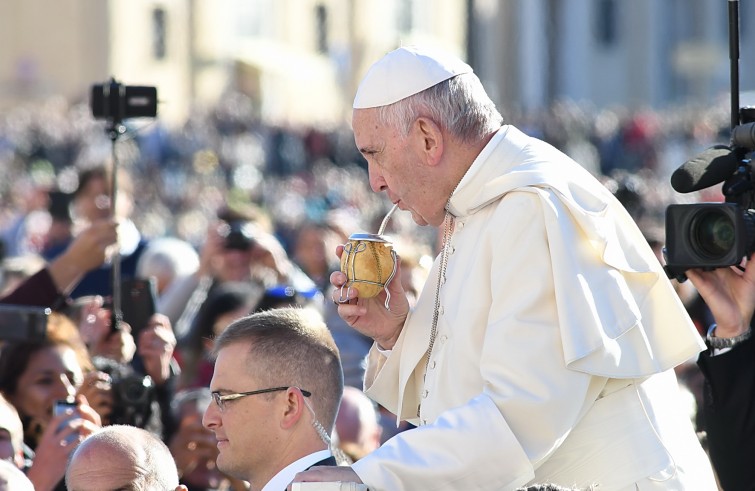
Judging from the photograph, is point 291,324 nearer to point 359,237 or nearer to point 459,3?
point 359,237

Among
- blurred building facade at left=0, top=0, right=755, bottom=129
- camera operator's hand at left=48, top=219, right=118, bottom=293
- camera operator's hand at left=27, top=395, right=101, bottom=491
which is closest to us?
camera operator's hand at left=27, top=395, right=101, bottom=491

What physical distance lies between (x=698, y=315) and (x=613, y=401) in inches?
125

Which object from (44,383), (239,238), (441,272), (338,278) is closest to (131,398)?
(44,383)

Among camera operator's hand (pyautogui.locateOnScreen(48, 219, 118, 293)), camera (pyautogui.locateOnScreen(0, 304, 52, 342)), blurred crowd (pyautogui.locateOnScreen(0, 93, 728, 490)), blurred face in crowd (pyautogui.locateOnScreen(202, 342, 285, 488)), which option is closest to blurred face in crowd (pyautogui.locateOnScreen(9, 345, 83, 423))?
blurred crowd (pyautogui.locateOnScreen(0, 93, 728, 490))

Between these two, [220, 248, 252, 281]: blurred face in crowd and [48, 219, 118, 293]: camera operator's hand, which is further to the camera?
[220, 248, 252, 281]: blurred face in crowd

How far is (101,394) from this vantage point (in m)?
4.93

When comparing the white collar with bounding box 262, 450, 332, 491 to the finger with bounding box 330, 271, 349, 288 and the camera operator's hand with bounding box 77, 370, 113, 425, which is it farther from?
the camera operator's hand with bounding box 77, 370, 113, 425

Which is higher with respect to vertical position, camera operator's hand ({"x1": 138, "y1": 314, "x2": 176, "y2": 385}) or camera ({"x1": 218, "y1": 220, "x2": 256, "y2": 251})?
camera ({"x1": 218, "y1": 220, "x2": 256, "y2": 251})

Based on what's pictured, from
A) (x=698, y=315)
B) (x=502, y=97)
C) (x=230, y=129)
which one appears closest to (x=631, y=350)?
(x=698, y=315)

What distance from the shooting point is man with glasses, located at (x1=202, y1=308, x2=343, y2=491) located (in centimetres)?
379

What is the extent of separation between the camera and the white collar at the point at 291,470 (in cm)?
370

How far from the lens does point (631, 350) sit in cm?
335

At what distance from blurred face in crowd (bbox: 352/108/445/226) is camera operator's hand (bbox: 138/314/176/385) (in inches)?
84.1

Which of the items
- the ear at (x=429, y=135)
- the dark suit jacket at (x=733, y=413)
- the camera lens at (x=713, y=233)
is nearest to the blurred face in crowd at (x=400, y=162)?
the ear at (x=429, y=135)
